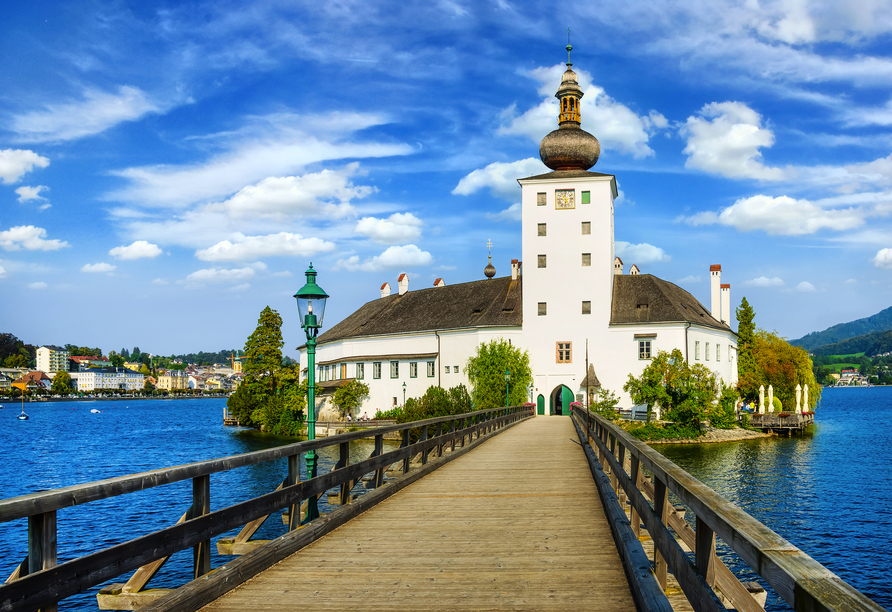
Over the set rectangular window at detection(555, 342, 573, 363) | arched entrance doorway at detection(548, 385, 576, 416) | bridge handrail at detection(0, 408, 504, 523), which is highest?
rectangular window at detection(555, 342, 573, 363)

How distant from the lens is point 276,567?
669 cm

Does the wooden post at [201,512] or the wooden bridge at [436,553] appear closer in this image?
the wooden bridge at [436,553]

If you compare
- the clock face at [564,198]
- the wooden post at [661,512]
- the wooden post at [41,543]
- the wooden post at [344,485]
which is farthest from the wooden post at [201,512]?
the clock face at [564,198]

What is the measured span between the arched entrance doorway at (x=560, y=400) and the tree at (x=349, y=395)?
55.7 ft

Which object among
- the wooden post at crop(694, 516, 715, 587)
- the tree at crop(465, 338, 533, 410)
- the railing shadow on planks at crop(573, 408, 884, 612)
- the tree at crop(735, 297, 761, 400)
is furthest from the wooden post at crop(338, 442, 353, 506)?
the tree at crop(735, 297, 761, 400)

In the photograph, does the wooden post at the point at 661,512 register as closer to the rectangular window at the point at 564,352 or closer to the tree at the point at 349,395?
the rectangular window at the point at 564,352

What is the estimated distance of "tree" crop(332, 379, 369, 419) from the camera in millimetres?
63062

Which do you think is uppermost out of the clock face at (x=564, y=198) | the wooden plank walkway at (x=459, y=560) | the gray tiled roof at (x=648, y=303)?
the clock face at (x=564, y=198)

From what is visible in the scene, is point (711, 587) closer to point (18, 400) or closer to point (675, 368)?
point (675, 368)

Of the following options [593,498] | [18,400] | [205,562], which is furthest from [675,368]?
[18,400]

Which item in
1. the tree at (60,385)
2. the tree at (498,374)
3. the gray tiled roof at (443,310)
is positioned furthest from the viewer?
the tree at (60,385)

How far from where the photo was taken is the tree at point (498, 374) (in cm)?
5425

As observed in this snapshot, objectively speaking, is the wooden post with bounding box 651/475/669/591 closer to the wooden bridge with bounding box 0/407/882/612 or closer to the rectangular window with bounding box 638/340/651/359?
the wooden bridge with bounding box 0/407/882/612

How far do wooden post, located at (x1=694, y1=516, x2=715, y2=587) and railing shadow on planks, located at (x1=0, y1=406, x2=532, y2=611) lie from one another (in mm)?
3315
